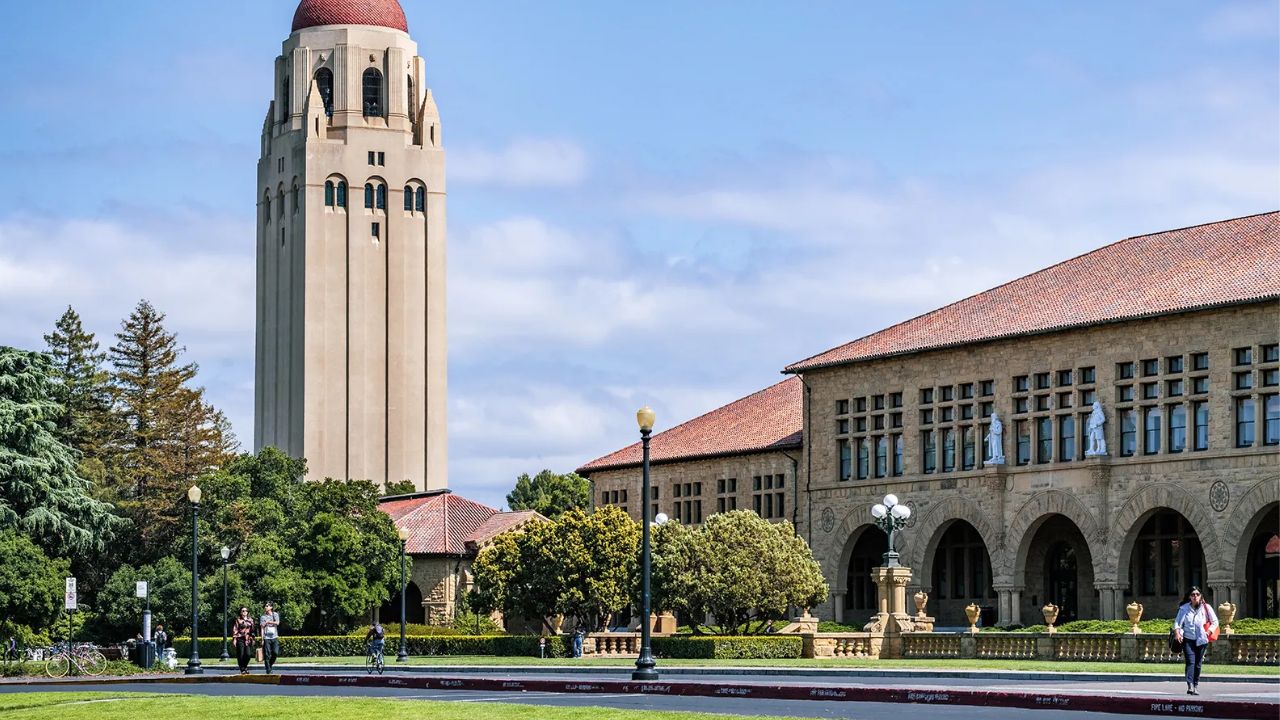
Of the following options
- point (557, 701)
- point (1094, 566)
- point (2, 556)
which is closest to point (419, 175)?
Answer: point (2, 556)

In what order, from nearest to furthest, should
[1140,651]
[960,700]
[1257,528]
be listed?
[960,700] < [1140,651] < [1257,528]

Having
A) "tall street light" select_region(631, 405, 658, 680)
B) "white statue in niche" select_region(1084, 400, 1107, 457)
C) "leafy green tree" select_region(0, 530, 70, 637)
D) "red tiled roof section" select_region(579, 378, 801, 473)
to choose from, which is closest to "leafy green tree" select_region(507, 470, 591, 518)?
"red tiled roof section" select_region(579, 378, 801, 473)

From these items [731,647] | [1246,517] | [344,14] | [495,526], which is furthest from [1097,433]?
[344,14]

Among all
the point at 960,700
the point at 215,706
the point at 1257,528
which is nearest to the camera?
the point at 960,700

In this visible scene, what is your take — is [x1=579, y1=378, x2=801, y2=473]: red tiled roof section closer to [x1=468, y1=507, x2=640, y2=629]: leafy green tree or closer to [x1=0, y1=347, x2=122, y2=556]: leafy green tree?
[x1=468, y1=507, x2=640, y2=629]: leafy green tree

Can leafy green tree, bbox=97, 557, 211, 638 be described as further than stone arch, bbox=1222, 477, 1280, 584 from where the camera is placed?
Yes

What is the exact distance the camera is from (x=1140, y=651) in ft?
146

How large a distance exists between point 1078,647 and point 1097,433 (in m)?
16.9

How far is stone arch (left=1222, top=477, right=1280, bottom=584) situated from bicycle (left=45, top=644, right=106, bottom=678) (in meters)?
30.7

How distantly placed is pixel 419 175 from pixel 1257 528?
274 feet

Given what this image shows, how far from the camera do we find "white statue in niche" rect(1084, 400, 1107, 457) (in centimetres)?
6194

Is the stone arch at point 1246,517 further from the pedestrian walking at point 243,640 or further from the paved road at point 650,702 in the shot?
the paved road at point 650,702

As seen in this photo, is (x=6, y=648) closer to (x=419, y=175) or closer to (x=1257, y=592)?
(x=1257, y=592)

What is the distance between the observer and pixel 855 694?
29.8 m
